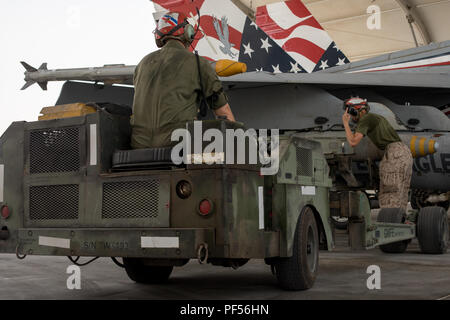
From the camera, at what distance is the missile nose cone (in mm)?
8141

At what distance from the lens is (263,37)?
1482 centimetres

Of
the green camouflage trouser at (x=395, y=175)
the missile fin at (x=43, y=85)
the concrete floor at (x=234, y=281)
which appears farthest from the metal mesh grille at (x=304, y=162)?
the missile fin at (x=43, y=85)

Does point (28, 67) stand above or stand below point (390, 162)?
above

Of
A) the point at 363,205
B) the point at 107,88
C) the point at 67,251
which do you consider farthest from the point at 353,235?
the point at 107,88

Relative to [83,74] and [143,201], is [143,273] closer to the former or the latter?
[143,201]

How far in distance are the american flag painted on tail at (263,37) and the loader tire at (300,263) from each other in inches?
435

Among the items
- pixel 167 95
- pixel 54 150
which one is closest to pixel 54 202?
pixel 54 150

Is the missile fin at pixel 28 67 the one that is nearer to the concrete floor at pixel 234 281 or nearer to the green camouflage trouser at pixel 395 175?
the concrete floor at pixel 234 281

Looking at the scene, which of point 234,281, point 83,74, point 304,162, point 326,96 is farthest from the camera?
point 83,74

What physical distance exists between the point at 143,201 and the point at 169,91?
808mm

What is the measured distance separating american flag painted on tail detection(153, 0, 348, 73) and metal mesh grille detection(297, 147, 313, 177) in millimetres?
10710

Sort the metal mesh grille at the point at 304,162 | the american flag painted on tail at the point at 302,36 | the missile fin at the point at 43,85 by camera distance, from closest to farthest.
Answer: the metal mesh grille at the point at 304,162, the missile fin at the point at 43,85, the american flag painted on tail at the point at 302,36

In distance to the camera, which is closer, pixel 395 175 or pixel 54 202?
pixel 54 202

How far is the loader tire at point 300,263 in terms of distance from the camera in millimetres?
3963
